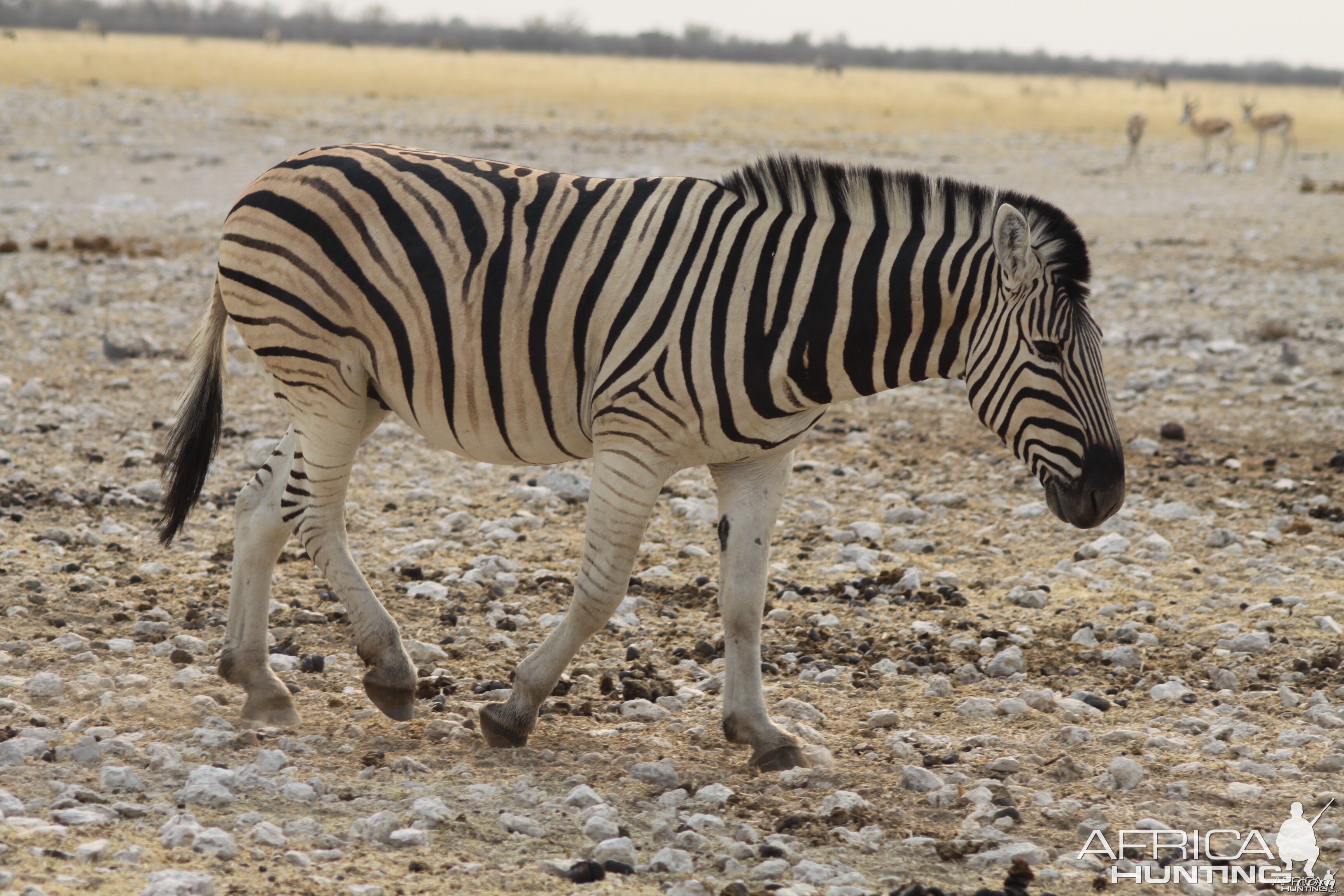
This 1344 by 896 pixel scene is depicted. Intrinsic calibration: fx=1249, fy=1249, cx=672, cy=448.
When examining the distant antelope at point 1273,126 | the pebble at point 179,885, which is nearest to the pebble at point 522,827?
the pebble at point 179,885

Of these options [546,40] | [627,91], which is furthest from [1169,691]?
[546,40]

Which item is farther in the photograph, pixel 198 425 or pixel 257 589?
pixel 198 425

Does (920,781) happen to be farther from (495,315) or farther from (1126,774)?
(495,315)

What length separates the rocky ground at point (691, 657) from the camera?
3.60 m

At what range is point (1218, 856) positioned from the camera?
3684mm

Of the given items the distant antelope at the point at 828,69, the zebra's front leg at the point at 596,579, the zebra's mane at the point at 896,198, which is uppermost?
the distant antelope at the point at 828,69

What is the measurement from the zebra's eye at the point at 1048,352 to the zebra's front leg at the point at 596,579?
4.26 feet

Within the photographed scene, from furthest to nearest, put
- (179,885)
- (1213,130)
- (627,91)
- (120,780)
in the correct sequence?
(627,91) < (1213,130) < (120,780) < (179,885)

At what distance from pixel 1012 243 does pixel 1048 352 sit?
371mm

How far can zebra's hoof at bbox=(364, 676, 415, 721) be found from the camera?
4.55 metres

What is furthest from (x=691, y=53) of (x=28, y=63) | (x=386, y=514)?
(x=386, y=514)

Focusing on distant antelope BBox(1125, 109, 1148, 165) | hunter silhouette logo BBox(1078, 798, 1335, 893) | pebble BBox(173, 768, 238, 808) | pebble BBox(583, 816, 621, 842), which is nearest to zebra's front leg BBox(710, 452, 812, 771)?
pebble BBox(583, 816, 621, 842)

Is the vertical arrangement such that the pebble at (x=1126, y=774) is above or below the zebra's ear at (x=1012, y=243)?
below

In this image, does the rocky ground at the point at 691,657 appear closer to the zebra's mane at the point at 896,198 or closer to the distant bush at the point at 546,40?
the zebra's mane at the point at 896,198
